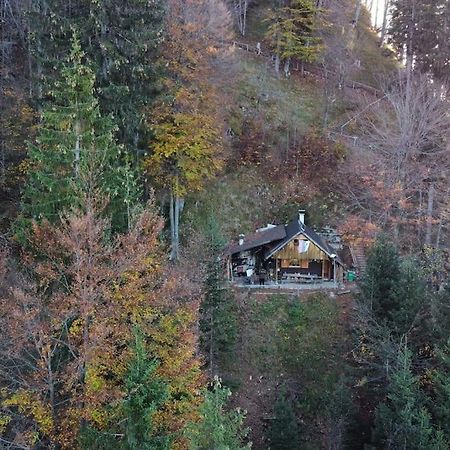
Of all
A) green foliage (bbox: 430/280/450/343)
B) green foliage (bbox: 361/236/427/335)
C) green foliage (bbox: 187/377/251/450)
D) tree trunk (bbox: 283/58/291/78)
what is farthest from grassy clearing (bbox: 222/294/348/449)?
tree trunk (bbox: 283/58/291/78)

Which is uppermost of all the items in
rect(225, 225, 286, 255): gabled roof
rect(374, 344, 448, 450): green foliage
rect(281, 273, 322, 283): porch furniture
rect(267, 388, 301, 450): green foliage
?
rect(225, 225, 286, 255): gabled roof

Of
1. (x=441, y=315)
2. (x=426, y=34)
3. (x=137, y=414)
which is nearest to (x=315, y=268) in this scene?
(x=441, y=315)

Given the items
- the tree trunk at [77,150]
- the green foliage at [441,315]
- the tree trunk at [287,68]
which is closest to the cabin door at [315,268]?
the green foliage at [441,315]

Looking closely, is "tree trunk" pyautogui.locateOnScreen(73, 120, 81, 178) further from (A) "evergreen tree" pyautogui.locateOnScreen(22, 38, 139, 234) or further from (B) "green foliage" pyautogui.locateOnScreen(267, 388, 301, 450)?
(B) "green foliage" pyautogui.locateOnScreen(267, 388, 301, 450)

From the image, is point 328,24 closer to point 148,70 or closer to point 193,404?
point 148,70

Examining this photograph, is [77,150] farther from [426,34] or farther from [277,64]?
[426,34]
